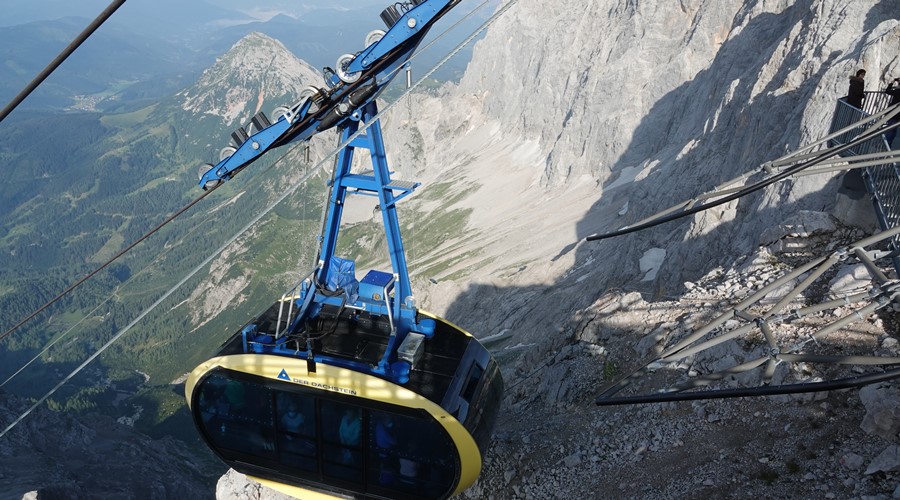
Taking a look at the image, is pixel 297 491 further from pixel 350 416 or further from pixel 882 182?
pixel 882 182

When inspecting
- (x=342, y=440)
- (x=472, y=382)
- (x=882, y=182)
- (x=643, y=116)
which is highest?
(x=342, y=440)

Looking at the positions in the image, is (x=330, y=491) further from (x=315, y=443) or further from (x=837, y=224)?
(x=837, y=224)

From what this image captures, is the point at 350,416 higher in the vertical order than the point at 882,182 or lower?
higher

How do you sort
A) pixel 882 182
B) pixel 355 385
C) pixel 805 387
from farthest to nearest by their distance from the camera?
1. pixel 882 182
2. pixel 355 385
3. pixel 805 387

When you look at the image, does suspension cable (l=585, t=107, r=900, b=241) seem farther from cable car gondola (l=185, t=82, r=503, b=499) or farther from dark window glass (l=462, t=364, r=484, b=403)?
cable car gondola (l=185, t=82, r=503, b=499)

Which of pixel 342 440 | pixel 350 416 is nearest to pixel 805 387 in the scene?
pixel 350 416

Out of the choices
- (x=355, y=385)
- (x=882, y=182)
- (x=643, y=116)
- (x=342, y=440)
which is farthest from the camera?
(x=643, y=116)

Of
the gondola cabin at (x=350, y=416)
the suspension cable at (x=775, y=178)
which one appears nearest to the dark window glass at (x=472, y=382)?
the gondola cabin at (x=350, y=416)
